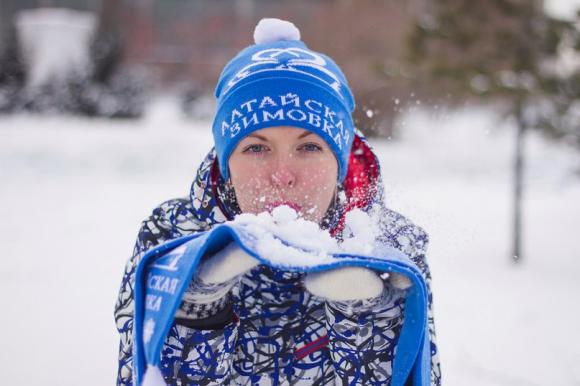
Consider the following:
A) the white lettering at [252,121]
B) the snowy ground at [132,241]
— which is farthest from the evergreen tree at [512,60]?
the white lettering at [252,121]

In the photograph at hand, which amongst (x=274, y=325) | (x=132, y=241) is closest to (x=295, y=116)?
(x=274, y=325)

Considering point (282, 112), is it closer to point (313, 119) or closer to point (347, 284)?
point (313, 119)

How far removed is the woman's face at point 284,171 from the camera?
1.31 meters

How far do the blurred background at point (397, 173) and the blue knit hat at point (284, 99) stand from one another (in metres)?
0.19

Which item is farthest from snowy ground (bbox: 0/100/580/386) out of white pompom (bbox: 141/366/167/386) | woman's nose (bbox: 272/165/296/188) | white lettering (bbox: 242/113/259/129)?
white pompom (bbox: 141/366/167/386)

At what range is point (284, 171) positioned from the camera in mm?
1319

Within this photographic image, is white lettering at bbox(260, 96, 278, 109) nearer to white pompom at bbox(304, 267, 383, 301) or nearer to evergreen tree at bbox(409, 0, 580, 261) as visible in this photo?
white pompom at bbox(304, 267, 383, 301)

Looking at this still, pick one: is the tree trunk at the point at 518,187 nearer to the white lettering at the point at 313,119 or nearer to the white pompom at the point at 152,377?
the white lettering at the point at 313,119

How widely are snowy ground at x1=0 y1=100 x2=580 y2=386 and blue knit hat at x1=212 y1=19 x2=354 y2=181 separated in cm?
21

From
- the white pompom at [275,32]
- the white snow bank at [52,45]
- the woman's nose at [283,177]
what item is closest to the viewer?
the woman's nose at [283,177]

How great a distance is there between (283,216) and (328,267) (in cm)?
17

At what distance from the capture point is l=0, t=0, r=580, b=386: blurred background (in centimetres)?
284

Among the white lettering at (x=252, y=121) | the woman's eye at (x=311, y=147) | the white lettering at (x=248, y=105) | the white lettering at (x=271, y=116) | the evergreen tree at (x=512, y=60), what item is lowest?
the woman's eye at (x=311, y=147)

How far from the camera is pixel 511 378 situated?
2670 mm
